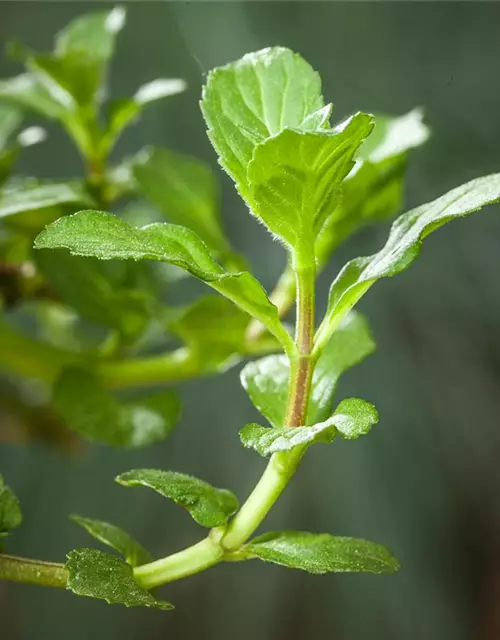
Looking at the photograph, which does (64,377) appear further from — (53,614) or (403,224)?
(53,614)

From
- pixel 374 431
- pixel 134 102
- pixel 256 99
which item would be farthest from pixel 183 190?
pixel 374 431

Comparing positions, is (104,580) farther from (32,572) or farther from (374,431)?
(374,431)

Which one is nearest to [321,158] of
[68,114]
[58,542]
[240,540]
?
[240,540]

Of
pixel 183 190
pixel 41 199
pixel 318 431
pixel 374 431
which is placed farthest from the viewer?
pixel 374 431

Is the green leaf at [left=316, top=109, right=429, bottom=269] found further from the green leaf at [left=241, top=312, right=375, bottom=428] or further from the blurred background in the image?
the blurred background

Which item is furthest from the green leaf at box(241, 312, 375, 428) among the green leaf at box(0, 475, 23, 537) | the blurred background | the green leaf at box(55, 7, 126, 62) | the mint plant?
the blurred background
